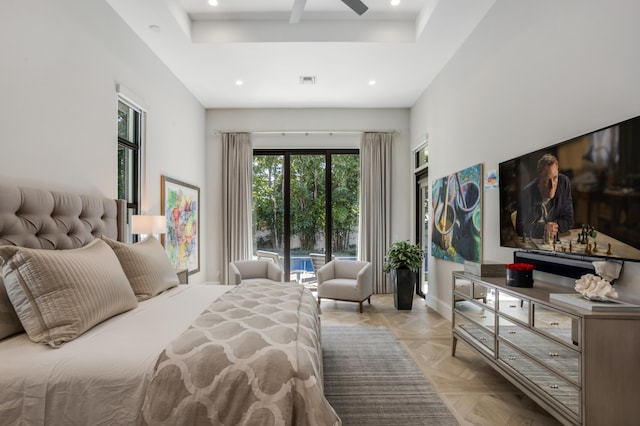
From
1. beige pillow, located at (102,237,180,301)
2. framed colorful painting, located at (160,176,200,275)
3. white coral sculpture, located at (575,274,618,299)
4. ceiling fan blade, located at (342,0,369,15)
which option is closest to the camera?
white coral sculpture, located at (575,274,618,299)

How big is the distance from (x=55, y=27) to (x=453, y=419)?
3.79 m

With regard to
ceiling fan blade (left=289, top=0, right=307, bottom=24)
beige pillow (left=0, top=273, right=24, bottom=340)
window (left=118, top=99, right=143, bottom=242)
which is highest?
ceiling fan blade (left=289, top=0, right=307, bottom=24)

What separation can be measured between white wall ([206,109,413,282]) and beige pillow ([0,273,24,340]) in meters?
4.18

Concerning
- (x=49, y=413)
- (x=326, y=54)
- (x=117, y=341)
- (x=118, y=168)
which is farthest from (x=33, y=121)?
(x=326, y=54)

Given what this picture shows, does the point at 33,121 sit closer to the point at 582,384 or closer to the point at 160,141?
the point at 160,141

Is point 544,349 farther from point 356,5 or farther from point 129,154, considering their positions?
point 129,154

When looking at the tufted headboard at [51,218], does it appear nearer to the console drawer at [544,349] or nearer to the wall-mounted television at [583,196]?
the console drawer at [544,349]

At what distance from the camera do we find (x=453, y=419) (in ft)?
6.77

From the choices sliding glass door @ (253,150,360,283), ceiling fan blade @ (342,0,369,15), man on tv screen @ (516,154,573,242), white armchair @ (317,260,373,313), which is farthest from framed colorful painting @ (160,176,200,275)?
man on tv screen @ (516,154,573,242)

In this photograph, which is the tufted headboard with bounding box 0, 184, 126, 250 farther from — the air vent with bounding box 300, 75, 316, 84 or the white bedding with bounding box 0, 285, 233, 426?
the air vent with bounding box 300, 75, 316, 84

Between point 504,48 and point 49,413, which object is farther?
point 504,48

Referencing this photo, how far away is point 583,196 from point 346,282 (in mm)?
3152

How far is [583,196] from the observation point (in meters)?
1.98

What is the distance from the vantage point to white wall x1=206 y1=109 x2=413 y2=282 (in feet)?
19.0
